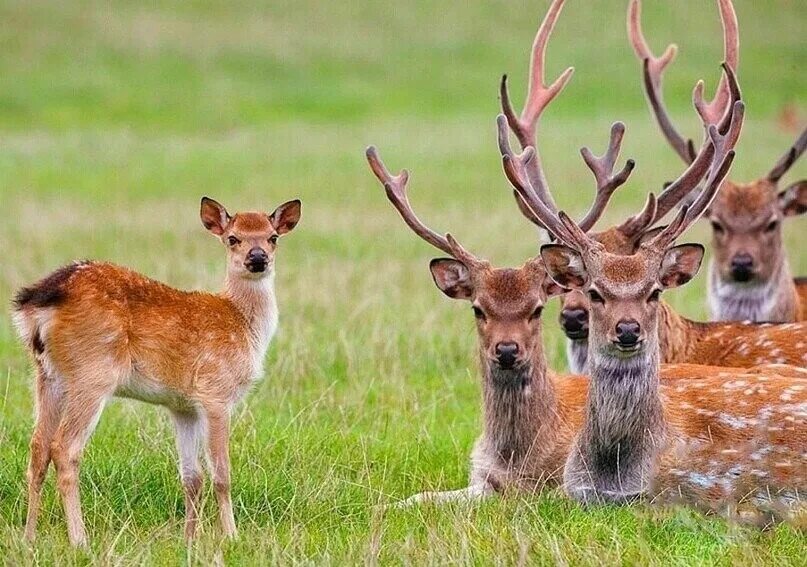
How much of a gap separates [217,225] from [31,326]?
951 millimetres

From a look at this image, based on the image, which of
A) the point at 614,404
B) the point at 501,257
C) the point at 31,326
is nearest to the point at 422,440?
the point at 614,404

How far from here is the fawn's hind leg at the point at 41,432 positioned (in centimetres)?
458

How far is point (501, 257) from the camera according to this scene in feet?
40.2

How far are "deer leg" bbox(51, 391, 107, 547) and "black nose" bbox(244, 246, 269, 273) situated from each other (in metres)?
0.82

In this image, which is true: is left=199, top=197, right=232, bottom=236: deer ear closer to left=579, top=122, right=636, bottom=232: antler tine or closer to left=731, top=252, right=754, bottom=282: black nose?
left=579, top=122, right=636, bottom=232: antler tine

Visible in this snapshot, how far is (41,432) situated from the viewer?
470 centimetres

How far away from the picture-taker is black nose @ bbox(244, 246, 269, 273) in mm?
5215

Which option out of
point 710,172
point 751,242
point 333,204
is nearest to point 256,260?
point 710,172

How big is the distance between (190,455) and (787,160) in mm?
4319

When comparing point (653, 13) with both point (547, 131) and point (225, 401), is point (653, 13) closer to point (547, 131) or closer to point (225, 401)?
point (547, 131)

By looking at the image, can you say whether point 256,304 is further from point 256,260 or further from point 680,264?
point 680,264

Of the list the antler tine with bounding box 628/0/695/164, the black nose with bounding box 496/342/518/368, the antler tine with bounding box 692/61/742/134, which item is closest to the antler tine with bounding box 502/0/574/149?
the antler tine with bounding box 692/61/742/134

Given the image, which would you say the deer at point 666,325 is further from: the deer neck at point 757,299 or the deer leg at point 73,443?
the deer leg at point 73,443

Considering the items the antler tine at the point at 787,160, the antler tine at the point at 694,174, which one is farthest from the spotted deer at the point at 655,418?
the antler tine at the point at 787,160
